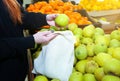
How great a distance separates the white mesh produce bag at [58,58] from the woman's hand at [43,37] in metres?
0.05

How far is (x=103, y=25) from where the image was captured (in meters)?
2.11

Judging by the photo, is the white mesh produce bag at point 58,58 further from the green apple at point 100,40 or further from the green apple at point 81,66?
the green apple at point 100,40

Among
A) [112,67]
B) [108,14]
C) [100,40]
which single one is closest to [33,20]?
[100,40]

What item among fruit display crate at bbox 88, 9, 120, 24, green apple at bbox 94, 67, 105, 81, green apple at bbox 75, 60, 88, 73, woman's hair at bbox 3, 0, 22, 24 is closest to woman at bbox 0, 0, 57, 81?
woman's hair at bbox 3, 0, 22, 24

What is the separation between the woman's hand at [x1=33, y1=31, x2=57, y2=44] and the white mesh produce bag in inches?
1.9

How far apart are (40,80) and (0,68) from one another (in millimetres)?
278

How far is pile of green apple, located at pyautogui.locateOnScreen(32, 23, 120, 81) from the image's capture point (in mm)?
1218

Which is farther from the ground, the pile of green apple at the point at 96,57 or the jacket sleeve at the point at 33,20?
the jacket sleeve at the point at 33,20

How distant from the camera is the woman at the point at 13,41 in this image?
1312 mm

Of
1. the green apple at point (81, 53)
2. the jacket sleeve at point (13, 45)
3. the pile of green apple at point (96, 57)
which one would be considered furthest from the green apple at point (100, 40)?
the jacket sleeve at point (13, 45)

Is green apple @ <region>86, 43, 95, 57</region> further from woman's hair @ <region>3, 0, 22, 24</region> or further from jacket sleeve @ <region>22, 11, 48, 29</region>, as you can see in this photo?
woman's hair @ <region>3, 0, 22, 24</region>

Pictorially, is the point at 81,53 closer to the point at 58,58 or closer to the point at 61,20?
the point at 58,58

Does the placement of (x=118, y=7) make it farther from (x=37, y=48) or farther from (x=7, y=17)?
(x=7, y=17)

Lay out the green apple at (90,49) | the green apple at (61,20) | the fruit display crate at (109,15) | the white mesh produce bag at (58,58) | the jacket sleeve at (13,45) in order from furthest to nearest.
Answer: the fruit display crate at (109,15) < the green apple at (61,20) < the green apple at (90,49) < the white mesh produce bag at (58,58) < the jacket sleeve at (13,45)
